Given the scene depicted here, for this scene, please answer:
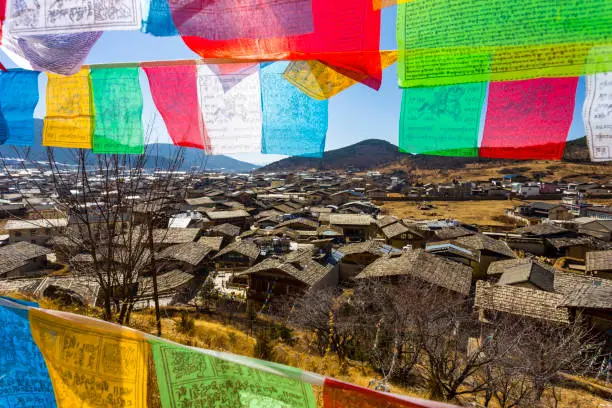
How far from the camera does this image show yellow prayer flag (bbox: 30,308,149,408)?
2.53 metres

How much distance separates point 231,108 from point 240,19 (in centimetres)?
80

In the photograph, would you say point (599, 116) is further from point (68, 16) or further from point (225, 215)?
point (225, 215)

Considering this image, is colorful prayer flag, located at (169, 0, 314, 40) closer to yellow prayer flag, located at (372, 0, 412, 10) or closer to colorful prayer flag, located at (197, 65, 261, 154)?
colorful prayer flag, located at (197, 65, 261, 154)

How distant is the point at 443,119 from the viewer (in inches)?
103

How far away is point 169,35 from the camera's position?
2.97 meters

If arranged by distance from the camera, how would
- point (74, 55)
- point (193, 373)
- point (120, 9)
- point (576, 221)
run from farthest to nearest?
point (576, 221) < point (74, 55) < point (120, 9) < point (193, 373)

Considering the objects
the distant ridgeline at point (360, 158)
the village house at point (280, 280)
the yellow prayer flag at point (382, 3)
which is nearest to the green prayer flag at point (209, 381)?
the yellow prayer flag at point (382, 3)

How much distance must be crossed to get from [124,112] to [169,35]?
1.12 m

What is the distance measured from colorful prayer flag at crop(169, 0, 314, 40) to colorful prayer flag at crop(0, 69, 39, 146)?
85.8 inches

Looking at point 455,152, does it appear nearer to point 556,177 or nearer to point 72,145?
point 72,145

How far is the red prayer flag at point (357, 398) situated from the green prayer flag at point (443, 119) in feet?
5.73

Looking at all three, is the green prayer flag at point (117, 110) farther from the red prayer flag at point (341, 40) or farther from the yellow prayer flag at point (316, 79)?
the yellow prayer flag at point (316, 79)

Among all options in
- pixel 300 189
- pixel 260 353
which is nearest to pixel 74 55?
pixel 260 353

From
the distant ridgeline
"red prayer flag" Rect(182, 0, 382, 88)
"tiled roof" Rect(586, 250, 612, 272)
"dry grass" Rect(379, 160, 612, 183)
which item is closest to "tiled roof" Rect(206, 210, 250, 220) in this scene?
"tiled roof" Rect(586, 250, 612, 272)
